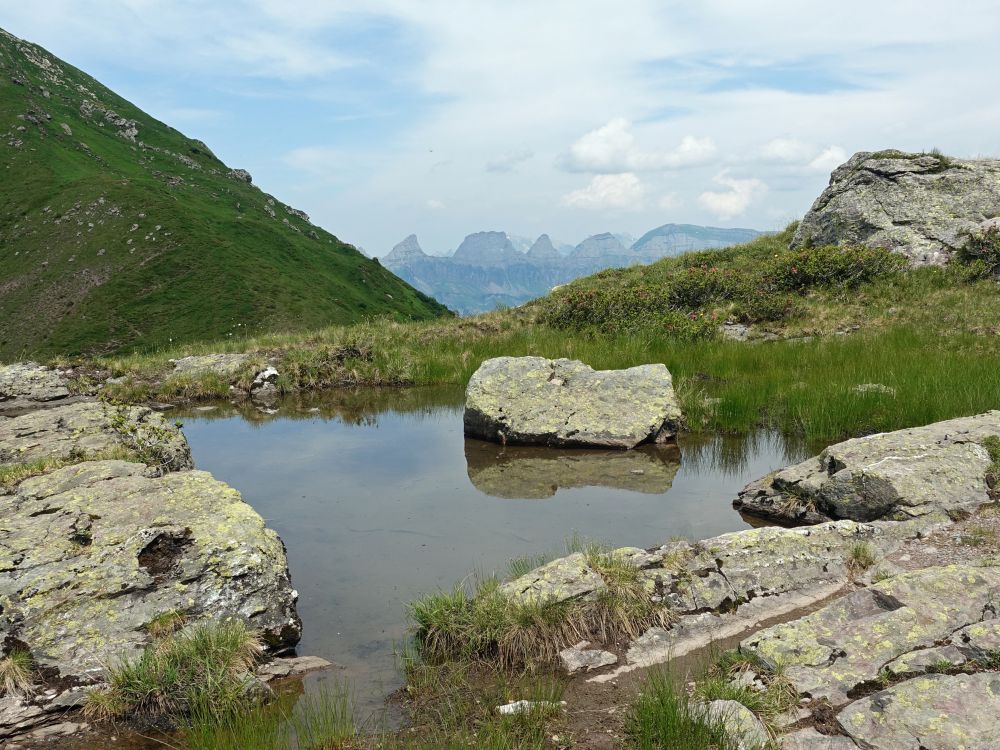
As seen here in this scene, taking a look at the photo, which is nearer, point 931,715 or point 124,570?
point 931,715

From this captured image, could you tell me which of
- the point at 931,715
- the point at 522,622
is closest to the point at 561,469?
the point at 522,622

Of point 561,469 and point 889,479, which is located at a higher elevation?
point 889,479

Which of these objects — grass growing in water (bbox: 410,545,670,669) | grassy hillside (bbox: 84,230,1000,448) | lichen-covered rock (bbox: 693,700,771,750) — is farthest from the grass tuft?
grassy hillside (bbox: 84,230,1000,448)

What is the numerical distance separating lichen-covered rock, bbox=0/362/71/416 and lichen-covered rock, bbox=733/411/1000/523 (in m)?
14.9

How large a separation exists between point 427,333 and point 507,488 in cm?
1361

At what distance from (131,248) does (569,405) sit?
293 ft

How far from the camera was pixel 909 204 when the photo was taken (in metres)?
26.9

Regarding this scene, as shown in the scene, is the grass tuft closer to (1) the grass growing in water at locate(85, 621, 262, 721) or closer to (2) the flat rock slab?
(1) the grass growing in water at locate(85, 621, 262, 721)

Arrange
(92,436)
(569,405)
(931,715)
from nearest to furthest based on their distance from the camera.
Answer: (931,715) → (92,436) → (569,405)

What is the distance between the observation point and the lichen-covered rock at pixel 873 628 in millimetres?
5043

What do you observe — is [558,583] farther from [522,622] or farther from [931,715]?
[931,715]

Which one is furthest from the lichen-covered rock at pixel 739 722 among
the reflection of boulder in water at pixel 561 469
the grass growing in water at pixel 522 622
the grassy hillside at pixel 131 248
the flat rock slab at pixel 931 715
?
the grassy hillside at pixel 131 248

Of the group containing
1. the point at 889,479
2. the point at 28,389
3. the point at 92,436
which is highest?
the point at 28,389

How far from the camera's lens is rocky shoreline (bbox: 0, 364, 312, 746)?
18.0 feet
